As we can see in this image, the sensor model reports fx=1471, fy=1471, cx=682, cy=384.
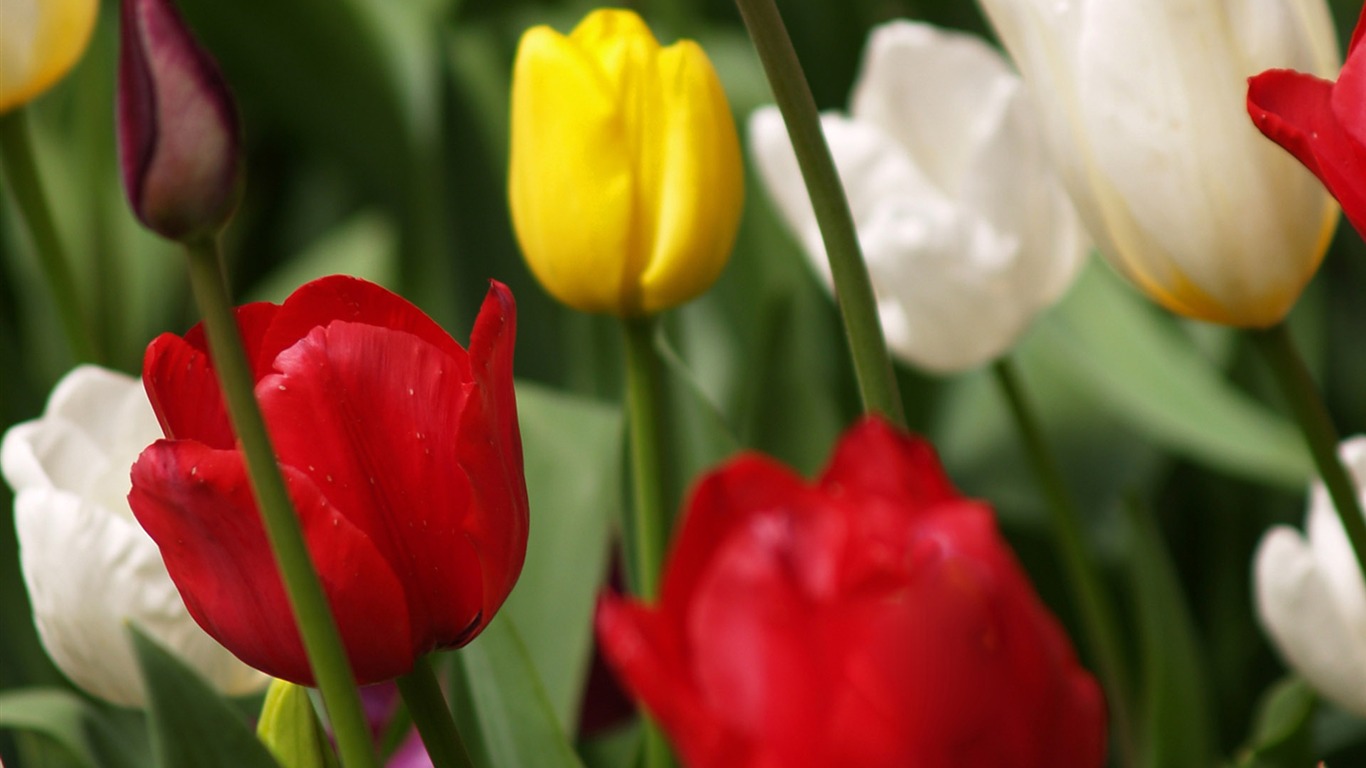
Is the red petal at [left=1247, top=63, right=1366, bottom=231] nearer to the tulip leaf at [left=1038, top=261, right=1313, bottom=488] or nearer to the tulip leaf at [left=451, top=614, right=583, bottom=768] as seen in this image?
the tulip leaf at [left=451, top=614, right=583, bottom=768]

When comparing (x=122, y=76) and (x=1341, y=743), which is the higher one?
(x=122, y=76)

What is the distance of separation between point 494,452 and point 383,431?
0.07ft

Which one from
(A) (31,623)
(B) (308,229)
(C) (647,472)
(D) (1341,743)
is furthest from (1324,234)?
(B) (308,229)

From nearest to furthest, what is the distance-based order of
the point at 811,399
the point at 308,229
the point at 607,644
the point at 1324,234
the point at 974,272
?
the point at 607,644 → the point at 1324,234 → the point at 974,272 → the point at 811,399 → the point at 308,229

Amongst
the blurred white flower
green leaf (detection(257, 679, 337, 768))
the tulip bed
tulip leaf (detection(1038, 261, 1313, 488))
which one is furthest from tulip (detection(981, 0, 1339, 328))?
tulip leaf (detection(1038, 261, 1313, 488))

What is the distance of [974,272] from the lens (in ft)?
1.66

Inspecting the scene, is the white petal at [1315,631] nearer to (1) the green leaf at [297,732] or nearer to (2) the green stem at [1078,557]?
(2) the green stem at [1078,557]

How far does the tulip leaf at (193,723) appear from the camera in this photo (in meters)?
0.24

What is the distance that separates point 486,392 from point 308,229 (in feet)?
2.78

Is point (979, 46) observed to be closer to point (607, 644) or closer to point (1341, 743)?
point (1341, 743)

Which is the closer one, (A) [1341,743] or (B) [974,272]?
(B) [974,272]

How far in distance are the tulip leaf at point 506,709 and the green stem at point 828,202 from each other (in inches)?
5.7

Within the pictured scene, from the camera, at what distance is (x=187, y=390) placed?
0.26 m

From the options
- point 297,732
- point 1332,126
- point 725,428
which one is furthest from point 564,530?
point 1332,126
